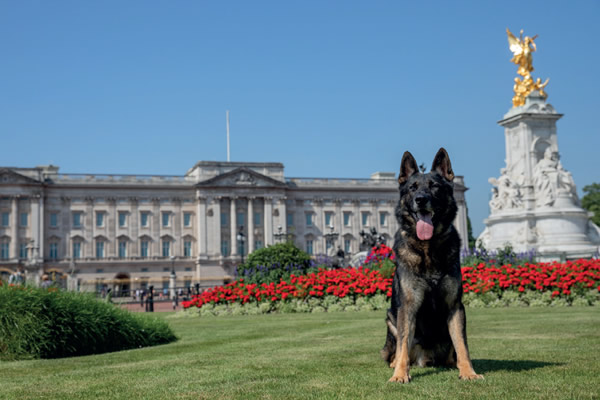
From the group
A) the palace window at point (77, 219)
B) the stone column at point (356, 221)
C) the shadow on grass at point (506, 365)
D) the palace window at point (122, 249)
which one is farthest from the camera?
the stone column at point (356, 221)

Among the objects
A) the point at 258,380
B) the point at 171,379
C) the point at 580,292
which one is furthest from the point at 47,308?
the point at 580,292

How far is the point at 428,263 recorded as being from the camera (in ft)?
20.0

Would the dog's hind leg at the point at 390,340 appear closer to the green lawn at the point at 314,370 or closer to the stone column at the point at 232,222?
the green lawn at the point at 314,370

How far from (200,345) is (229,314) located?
9079mm

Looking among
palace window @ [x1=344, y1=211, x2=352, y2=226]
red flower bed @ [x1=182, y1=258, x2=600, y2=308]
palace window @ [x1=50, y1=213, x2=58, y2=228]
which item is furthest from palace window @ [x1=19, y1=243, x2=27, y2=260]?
red flower bed @ [x1=182, y1=258, x2=600, y2=308]

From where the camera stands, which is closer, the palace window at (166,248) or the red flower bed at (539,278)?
the red flower bed at (539,278)

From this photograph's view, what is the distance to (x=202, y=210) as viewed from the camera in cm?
8394

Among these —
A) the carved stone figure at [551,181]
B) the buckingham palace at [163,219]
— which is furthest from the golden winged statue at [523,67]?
the buckingham palace at [163,219]

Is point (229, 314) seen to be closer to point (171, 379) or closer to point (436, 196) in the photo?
point (171, 379)

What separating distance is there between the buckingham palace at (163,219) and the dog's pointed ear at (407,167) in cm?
7163

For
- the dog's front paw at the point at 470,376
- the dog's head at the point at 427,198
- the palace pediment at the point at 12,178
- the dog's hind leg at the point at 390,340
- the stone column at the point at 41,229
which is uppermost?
the palace pediment at the point at 12,178

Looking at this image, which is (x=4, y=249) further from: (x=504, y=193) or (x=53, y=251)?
(x=504, y=193)

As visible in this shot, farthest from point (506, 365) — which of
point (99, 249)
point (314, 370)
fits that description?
point (99, 249)

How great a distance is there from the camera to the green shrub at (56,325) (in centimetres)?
1015
